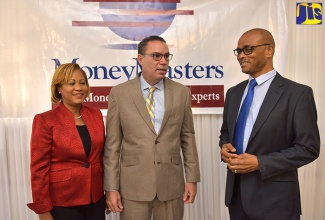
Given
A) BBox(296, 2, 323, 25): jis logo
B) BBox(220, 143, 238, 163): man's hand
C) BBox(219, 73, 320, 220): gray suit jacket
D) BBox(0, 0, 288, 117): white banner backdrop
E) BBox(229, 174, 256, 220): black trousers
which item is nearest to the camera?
BBox(219, 73, 320, 220): gray suit jacket

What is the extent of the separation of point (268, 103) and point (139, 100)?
70cm

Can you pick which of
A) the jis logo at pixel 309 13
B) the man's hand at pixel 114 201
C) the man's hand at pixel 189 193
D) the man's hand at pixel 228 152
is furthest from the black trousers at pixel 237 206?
the jis logo at pixel 309 13

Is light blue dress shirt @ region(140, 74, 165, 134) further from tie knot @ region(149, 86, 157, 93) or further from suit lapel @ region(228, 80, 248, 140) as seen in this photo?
suit lapel @ region(228, 80, 248, 140)

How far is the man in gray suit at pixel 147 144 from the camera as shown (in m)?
1.75

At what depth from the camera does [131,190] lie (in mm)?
1788

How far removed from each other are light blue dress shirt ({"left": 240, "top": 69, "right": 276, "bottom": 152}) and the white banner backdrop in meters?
0.99

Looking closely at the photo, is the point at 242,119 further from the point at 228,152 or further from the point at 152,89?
the point at 152,89

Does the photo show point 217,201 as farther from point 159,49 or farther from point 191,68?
point 159,49

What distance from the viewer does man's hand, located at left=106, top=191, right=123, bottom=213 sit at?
1775mm

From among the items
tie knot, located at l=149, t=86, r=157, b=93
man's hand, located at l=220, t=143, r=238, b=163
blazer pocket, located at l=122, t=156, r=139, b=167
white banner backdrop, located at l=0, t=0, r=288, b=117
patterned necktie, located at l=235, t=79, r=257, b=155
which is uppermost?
white banner backdrop, located at l=0, t=0, r=288, b=117

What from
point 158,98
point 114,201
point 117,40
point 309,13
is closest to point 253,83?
point 158,98

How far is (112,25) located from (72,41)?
0.35 meters

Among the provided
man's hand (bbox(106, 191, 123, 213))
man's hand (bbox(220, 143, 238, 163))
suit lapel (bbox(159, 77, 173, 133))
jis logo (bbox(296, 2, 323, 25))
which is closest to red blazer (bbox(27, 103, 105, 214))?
man's hand (bbox(106, 191, 123, 213))

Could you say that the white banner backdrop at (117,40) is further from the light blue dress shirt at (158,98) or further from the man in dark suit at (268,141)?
the man in dark suit at (268,141)
